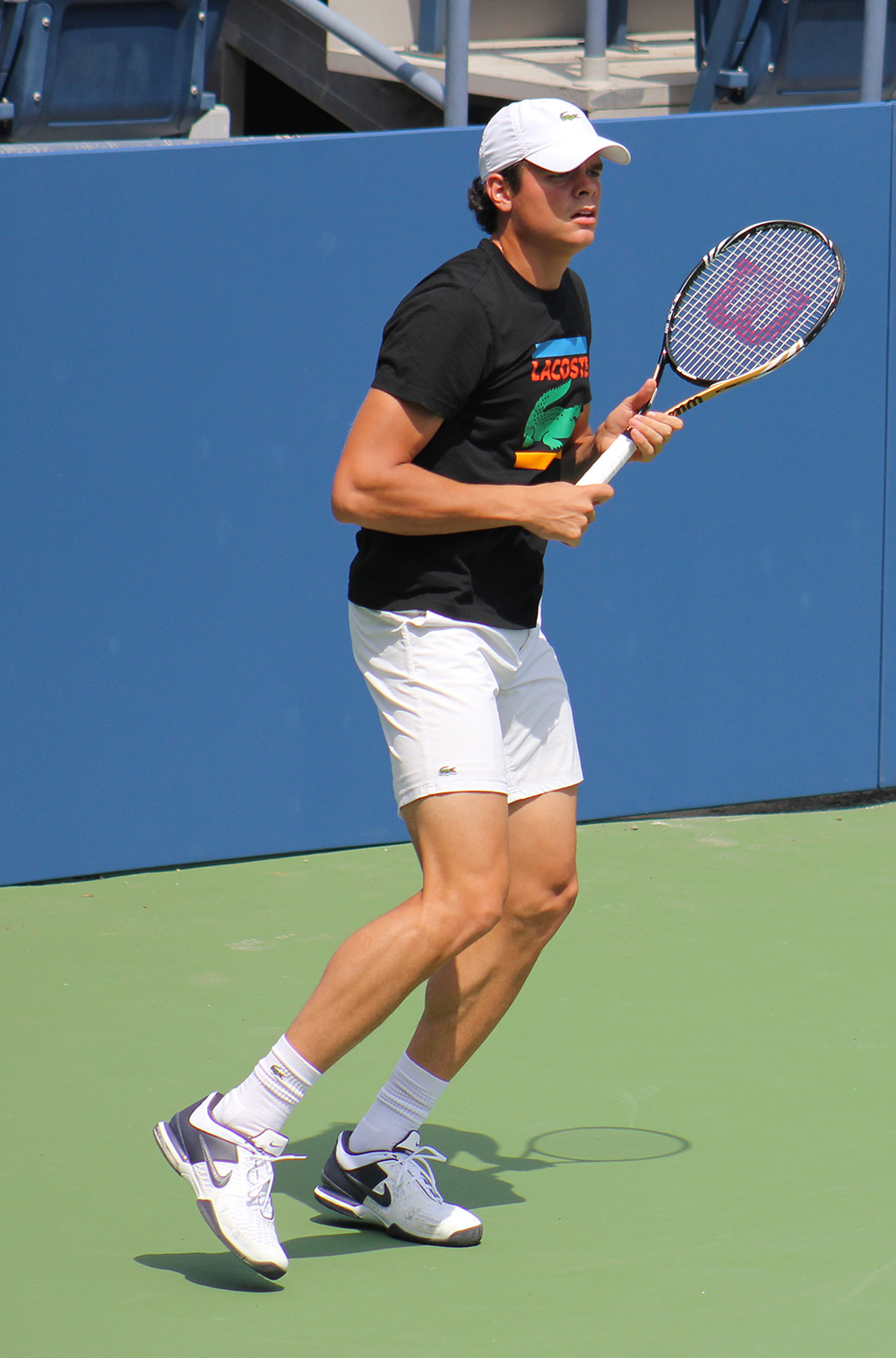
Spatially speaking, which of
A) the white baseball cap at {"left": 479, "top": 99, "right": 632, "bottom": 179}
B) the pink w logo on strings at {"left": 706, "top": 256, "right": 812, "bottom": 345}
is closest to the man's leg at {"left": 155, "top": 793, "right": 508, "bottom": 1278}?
the white baseball cap at {"left": 479, "top": 99, "right": 632, "bottom": 179}

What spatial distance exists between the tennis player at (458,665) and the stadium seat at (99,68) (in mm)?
2463

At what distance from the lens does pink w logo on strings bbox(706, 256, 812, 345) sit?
173 inches

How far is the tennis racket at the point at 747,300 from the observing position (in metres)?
4.04

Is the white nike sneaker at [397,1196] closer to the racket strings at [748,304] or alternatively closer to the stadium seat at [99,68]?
the racket strings at [748,304]

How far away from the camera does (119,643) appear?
4922mm

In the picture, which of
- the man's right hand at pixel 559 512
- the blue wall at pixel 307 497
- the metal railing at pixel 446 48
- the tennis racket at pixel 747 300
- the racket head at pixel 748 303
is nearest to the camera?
the man's right hand at pixel 559 512

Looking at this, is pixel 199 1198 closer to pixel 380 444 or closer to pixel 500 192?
pixel 380 444

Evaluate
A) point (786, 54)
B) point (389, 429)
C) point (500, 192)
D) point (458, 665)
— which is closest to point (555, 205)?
point (500, 192)

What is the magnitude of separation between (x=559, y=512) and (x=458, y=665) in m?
0.31

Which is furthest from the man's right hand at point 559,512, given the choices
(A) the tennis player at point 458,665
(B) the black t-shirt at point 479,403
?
(B) the black t-shirt at point 479,403

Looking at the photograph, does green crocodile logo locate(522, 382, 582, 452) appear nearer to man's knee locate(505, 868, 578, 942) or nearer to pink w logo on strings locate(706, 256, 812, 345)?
man's knee locate(505, 868, 578, 942)

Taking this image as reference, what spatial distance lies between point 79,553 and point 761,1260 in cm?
261

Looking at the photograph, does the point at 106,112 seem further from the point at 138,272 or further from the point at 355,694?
the point at 355,694

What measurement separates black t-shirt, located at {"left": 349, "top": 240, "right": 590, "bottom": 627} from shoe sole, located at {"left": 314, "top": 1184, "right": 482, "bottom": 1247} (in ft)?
3.44
